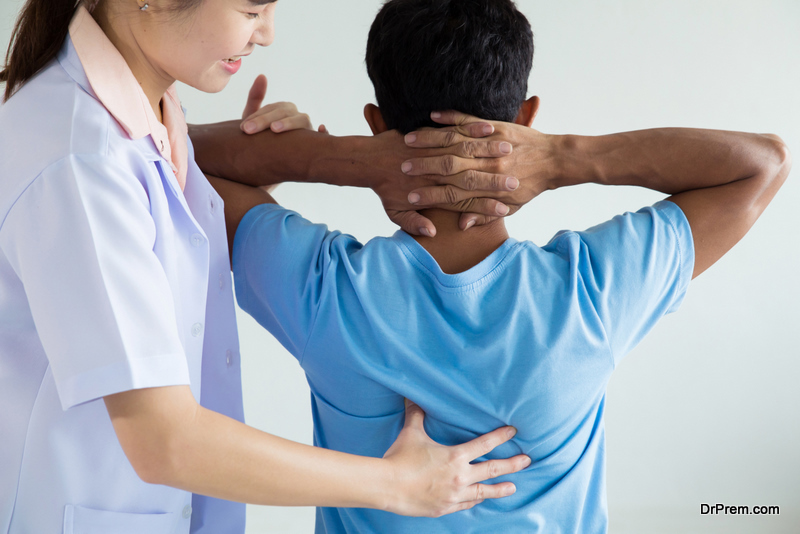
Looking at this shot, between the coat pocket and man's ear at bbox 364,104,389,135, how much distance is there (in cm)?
69

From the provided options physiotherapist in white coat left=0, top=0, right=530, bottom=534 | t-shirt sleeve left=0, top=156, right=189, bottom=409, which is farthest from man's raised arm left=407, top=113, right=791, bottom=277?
t-shirt sleeve left=0, top=156, right=189, bottom=409

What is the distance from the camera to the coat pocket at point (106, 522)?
0.79 metres

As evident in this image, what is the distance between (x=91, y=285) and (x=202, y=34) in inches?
13.2

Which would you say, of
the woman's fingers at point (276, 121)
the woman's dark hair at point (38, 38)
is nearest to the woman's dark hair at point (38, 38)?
the woman's dark hair at point (38, 38)

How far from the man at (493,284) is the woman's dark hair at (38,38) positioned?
367mm

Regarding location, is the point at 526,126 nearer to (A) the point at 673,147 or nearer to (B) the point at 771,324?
(A) the point at 673,147

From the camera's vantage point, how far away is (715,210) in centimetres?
102

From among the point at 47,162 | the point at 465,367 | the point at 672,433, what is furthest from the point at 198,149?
the point at 672,433

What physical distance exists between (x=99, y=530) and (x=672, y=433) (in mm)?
2392

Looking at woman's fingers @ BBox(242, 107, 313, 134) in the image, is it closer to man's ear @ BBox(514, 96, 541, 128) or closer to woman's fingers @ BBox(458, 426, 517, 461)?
man's ear @ BBox(514, 96, 541, 128)

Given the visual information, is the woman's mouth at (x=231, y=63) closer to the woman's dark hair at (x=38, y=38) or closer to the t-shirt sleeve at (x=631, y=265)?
the woman's dark hair at (x=38, y=38)

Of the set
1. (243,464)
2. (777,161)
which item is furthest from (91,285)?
(777,161)

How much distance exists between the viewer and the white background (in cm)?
243

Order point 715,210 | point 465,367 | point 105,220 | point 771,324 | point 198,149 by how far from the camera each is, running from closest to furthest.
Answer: point 105,220 < point 465,367 < point 715,210 < point 198,149 < point 771,324
